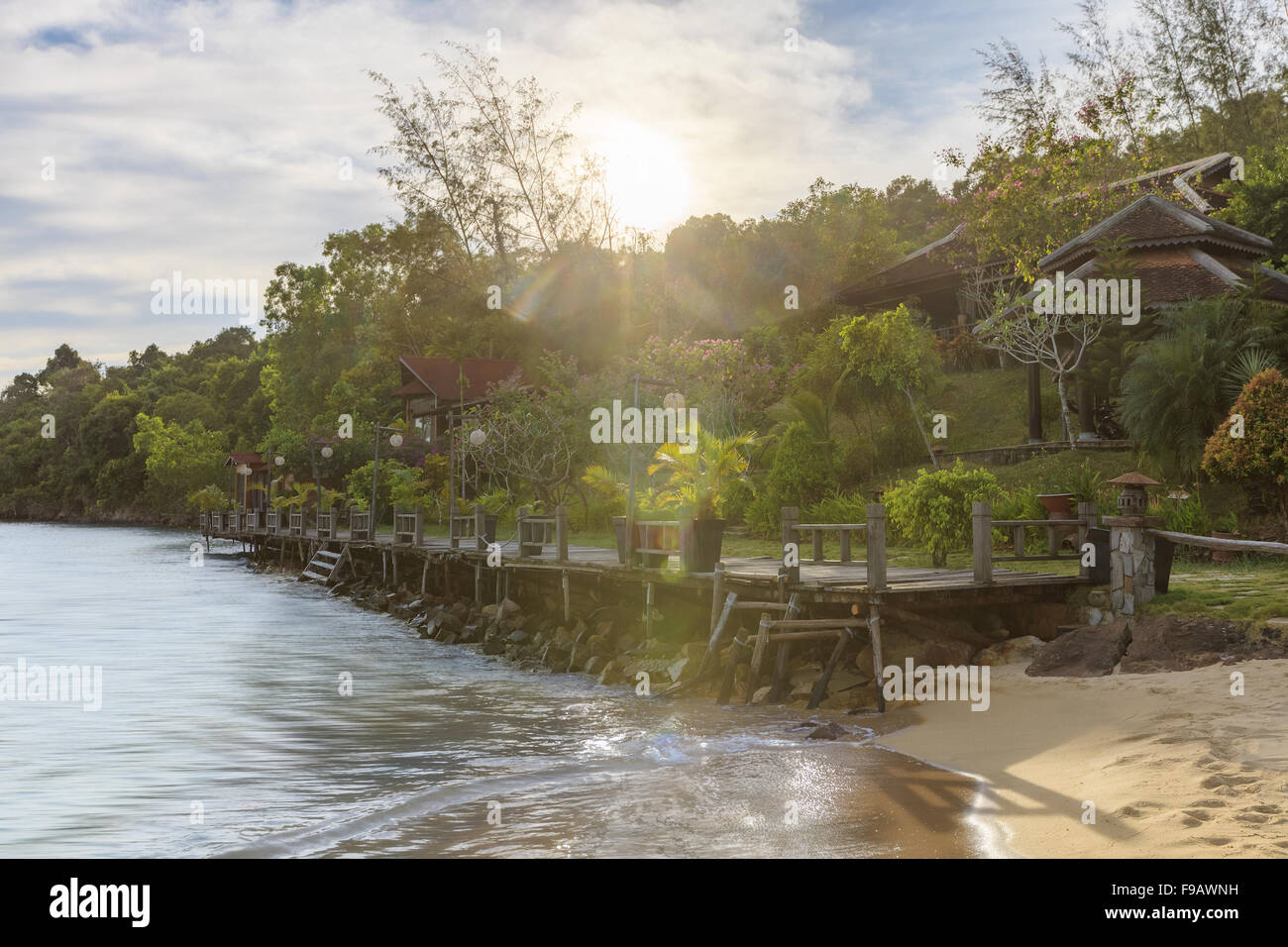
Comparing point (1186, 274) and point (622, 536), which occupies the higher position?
point (1186, 274)

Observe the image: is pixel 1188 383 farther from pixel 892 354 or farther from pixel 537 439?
pixel 537 439

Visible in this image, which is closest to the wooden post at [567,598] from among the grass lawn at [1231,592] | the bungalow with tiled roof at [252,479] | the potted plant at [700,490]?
the potted plant at [700,490]

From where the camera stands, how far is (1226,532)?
17.1 metres

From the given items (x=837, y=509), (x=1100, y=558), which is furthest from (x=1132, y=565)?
(x=837, y=509)

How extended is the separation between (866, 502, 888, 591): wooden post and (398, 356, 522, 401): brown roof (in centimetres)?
3300

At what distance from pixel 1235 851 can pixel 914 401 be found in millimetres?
24209

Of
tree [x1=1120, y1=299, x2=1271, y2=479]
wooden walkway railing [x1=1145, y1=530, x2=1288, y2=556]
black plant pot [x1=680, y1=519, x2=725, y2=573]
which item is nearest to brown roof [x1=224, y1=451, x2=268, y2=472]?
black plant pot [x1=680, y1=519, x2=725, y2=573]

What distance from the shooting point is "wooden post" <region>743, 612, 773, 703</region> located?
536 inches

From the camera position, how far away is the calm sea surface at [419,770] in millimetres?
9023

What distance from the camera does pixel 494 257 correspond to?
55.0m

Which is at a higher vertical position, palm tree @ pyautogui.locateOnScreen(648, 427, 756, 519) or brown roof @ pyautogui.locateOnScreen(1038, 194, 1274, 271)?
brown roof @ pyautogui.locateOnScreen(1038, 194, 1274, 271)

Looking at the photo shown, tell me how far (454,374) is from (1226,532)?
36847mm

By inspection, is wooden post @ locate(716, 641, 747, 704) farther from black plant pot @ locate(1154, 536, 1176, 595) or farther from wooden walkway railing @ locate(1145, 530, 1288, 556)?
wooden walkway railing @ locate(1145, 530, 1288, 556)

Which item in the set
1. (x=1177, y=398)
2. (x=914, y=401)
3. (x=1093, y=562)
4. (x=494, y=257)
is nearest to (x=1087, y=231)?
(x=914, y=401)
